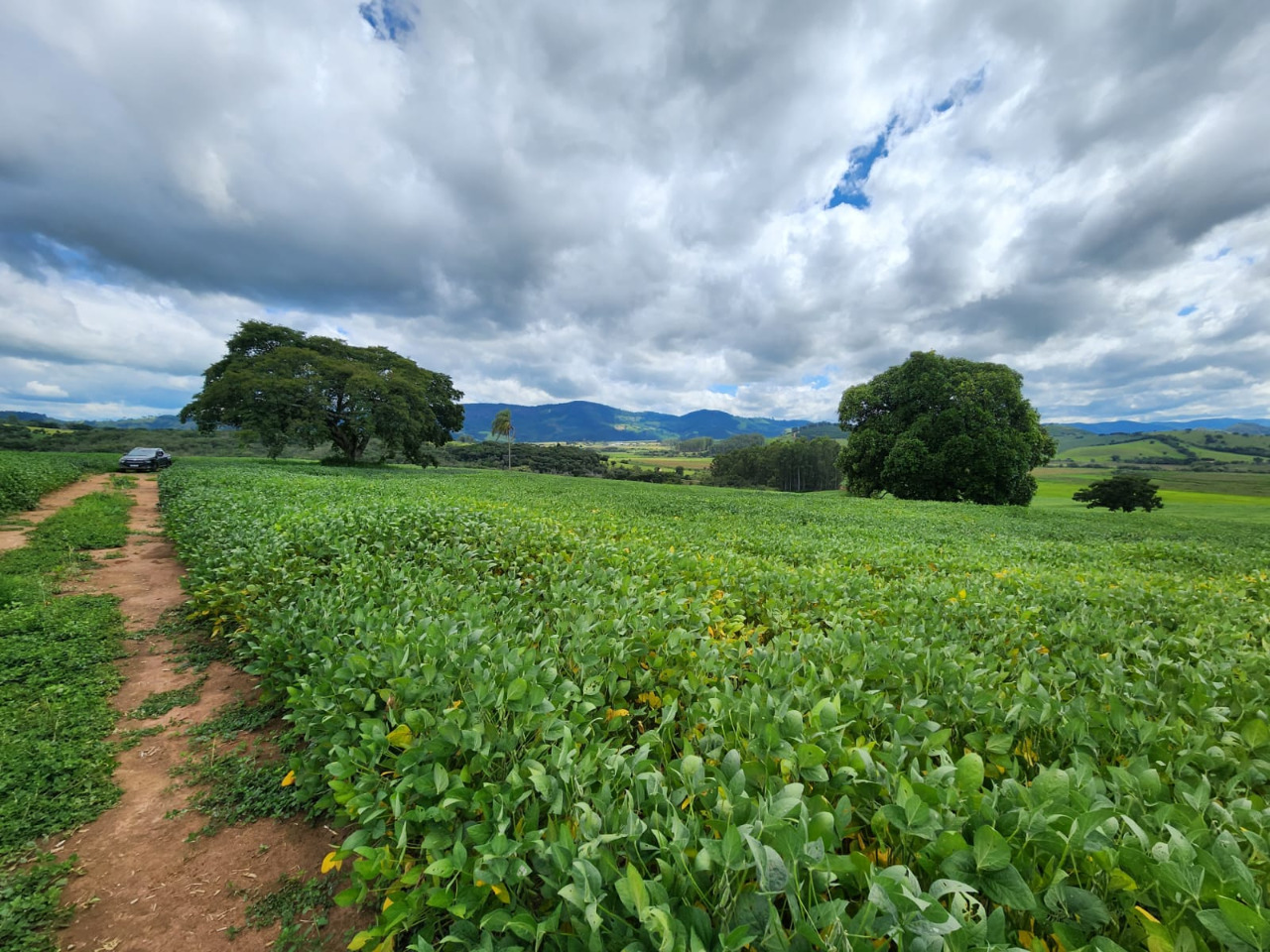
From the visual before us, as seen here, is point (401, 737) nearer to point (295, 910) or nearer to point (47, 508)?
point (295, 910)

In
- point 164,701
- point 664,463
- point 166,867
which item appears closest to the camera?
point 166,867

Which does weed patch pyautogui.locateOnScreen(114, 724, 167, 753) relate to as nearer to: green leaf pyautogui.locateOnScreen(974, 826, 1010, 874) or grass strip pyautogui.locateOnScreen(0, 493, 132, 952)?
grass strip pyautogui.locateOnScreen(0, 493, 132, 952)

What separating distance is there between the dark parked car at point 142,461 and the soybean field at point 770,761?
33.6 meters

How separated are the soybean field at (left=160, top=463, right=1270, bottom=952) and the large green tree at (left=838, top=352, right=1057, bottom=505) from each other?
96.0 ft

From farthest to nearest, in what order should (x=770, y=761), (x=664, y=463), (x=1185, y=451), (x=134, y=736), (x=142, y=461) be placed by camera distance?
(x=664, y=463), (x=1185, y=451), (x=142, y=461), (x=134, y=736), (x=770, y=761)

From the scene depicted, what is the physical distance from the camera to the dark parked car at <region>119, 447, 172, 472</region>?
27.8 m

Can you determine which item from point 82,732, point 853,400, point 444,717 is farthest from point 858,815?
point 853,400

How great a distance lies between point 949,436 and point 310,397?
4231 centimetres

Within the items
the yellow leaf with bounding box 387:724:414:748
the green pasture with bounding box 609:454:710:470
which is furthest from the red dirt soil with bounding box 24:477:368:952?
the green pasture with bounding box 609:454:710:470

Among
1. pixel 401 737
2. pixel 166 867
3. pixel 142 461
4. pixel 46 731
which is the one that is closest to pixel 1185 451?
pixel 401 737

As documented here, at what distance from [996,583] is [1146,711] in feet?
11.4

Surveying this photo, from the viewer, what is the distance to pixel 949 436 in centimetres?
3114

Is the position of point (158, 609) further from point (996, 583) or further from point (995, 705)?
point (996, 583)

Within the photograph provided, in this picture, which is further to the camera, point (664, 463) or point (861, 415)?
point (664, 463)
